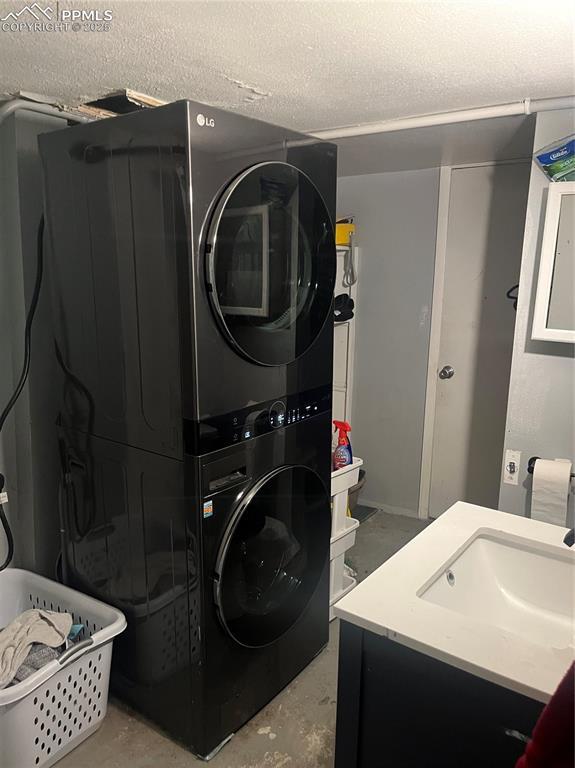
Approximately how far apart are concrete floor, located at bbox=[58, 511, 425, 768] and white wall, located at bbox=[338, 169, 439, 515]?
1545 millimetres

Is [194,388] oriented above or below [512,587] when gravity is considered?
above

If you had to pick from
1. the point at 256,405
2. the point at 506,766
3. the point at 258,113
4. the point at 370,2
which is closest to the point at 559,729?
the point at 506,766

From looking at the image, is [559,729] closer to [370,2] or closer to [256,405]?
[256,405]

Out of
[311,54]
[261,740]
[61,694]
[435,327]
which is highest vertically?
[311,54]

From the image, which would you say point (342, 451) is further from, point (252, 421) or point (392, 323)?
point (392, 323)

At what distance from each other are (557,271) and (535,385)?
43 centimetres

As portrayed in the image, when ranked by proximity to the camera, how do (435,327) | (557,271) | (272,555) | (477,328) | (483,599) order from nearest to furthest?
1. (483,599)
2. (272,555)
3. (557,271)
4. (477,328)
5. (435,327)

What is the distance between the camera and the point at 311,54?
1.44m

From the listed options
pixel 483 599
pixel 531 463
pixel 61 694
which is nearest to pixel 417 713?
pixel 483 599

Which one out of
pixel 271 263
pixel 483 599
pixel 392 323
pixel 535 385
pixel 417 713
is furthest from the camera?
pixel 392 323

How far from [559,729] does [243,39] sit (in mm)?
1492

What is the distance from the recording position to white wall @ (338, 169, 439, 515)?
308cm

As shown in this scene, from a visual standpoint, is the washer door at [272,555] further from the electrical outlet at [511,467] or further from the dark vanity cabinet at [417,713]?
the electrical outlet at [511,467]

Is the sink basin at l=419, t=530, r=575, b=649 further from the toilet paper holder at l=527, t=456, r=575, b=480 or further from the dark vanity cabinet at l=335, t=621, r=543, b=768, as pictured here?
the toilet paper holder at l=527, t=456, r=575, b=480
